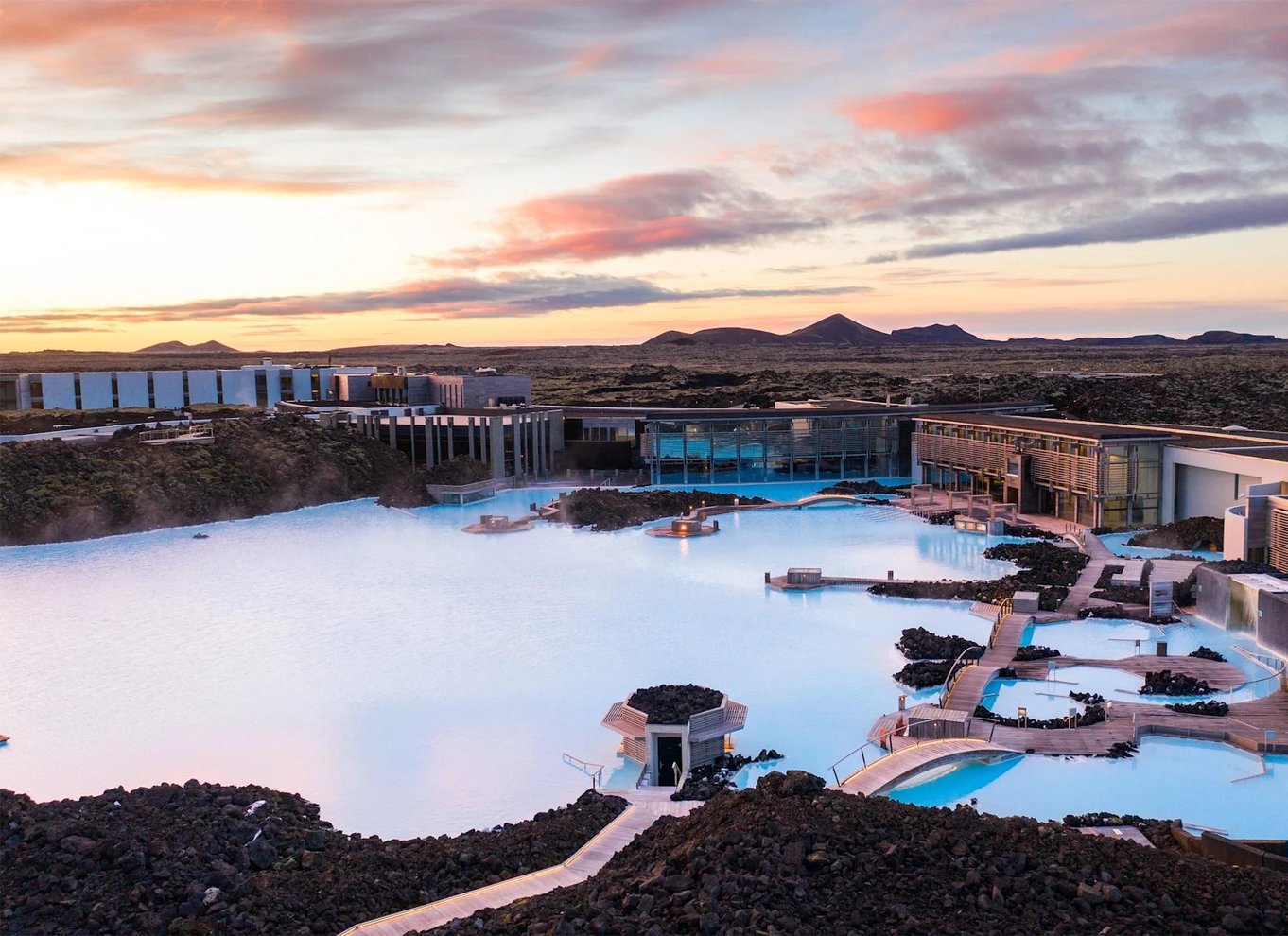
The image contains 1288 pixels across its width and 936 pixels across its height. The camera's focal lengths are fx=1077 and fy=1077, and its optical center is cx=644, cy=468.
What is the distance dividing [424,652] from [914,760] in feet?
33.8

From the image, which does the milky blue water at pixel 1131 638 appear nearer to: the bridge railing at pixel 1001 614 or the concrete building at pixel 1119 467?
the bridge railing at pixel 1001 614

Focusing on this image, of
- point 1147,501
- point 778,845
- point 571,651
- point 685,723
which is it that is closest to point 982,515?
point 1147,501

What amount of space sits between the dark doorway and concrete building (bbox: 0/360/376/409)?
171ft

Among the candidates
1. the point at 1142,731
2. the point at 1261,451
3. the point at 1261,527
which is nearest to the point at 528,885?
the point at 1142,731

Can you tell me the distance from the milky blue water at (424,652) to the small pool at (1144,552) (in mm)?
3468

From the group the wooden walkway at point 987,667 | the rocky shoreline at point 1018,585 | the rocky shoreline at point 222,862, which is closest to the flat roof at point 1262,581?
the rocky shoreline at point 1018,585

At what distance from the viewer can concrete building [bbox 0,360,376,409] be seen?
60.1 metres

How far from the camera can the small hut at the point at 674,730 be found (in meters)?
14.6

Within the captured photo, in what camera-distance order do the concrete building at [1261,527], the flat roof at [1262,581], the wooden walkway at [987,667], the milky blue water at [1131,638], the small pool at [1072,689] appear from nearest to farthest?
the wooden walkway at [987,667] < the small pool at [1072,689] < the flat roof at [1262,581] < the milky blue water at [1131,638] < the concrete building at [1261,527]

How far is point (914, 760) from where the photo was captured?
45.2 ft

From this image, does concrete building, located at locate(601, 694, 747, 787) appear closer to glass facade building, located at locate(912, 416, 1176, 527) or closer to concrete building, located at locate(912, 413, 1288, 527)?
concrete building, located at locate(912, 413, 1288, 527)

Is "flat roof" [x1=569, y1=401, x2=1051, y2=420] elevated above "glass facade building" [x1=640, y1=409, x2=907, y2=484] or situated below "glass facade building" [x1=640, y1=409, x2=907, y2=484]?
above

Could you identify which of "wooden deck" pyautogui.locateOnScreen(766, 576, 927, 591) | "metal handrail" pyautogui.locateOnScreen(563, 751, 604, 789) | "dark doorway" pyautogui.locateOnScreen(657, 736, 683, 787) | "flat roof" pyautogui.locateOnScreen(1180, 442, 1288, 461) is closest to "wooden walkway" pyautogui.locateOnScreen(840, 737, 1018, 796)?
"dark doorway" pyautogui.locateOnScreen(657, 736, 683, 787)

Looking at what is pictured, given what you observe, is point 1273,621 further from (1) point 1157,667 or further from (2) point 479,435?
(2) point 479,435
